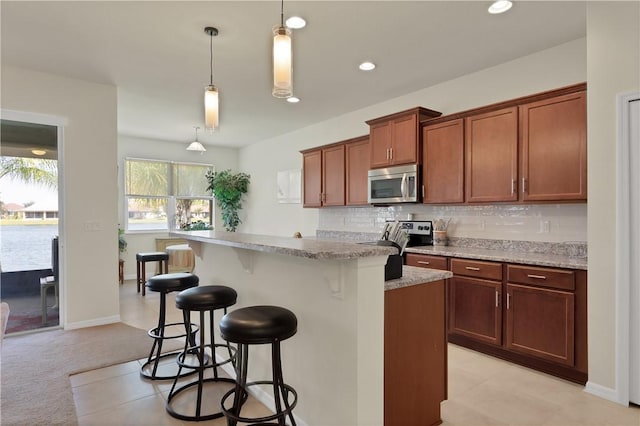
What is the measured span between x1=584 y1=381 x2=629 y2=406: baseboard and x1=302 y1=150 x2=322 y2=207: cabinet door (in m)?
3.76

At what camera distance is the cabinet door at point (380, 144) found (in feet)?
13.9

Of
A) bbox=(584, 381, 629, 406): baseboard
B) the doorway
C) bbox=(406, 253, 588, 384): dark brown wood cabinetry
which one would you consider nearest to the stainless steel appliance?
bbox=(406, 253, 588, 384): dark brown wood cabinetry

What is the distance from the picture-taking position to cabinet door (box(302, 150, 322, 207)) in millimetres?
5434

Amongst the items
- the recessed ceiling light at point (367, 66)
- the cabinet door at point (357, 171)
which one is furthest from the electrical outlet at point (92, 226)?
the recessed ceiling light at point (367, 66)

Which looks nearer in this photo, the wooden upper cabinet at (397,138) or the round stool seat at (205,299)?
the round stool seat at (205,299)

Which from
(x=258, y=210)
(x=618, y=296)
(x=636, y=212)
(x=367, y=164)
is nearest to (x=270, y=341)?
(x=618, y=296)

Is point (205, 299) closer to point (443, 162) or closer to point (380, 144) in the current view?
point (443, 162)

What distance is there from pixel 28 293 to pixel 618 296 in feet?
17.9

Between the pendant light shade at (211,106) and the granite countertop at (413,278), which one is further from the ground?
the pendant light shade at (211,106)

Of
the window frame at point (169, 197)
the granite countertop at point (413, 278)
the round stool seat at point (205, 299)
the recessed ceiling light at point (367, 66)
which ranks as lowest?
the round stool seat at point (205, 299)

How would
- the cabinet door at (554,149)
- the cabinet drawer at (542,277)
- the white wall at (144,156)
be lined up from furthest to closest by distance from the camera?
the white wall at (144,156) → the cabinet door at (554,149) → the cabinet drawer at (542,277)

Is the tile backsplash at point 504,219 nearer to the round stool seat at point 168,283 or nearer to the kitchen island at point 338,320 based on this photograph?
the kitchen island at point 338,320

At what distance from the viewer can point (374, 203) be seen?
445 cm

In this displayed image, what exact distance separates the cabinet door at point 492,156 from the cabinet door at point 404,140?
22.8 inches
